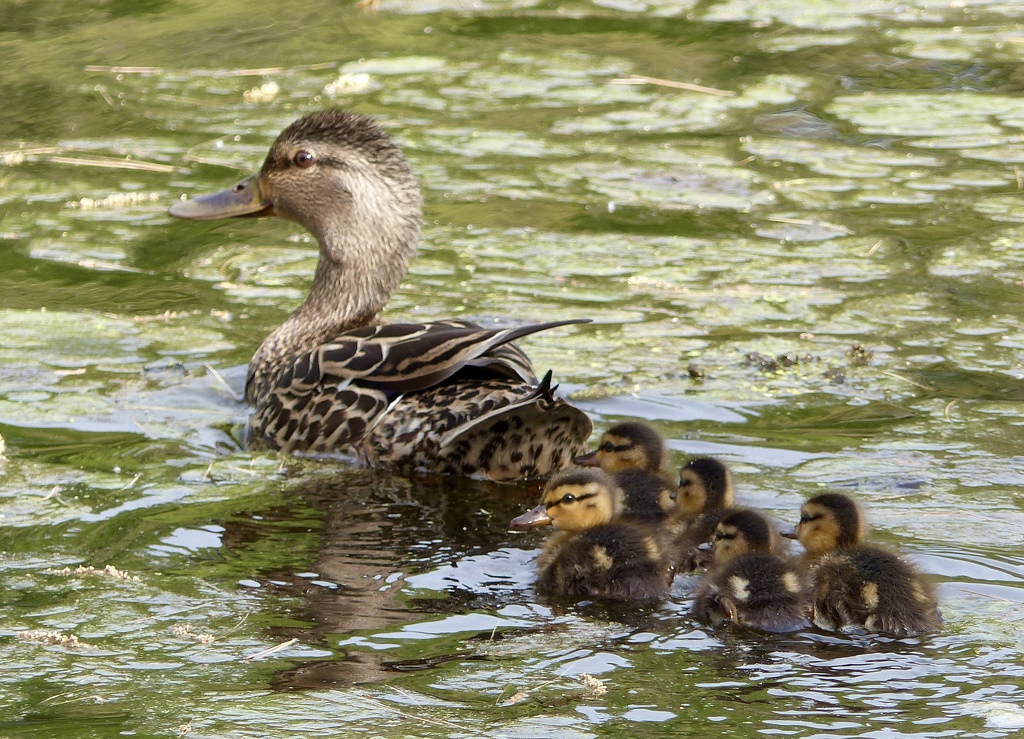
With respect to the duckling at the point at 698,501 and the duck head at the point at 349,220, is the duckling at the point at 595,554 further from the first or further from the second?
the duck head at the point at 349,220

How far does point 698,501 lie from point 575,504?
1.32 feet

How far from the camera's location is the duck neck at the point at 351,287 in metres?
6.62

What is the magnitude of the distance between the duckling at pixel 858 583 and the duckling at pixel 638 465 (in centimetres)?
73

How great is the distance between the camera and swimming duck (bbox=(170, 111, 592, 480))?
18.4 feet

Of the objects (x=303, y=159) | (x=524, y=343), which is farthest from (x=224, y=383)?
(x=524, y=343)

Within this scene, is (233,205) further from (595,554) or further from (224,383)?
(595,554)

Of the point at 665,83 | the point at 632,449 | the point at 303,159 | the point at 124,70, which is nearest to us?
the point at 632,449

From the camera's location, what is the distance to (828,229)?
8305 millimetres

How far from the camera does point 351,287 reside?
21.8ft

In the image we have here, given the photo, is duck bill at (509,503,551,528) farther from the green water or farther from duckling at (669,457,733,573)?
duckling at (669,457,733,573)

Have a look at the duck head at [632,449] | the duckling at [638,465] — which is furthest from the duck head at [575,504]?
the duck head at [632,449]

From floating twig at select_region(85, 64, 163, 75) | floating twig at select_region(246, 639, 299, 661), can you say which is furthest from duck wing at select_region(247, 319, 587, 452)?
floating twig at select_region(85, 64, 163, 75)

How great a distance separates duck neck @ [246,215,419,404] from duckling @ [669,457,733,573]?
201 cm

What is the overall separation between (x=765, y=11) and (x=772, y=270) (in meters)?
4.86
